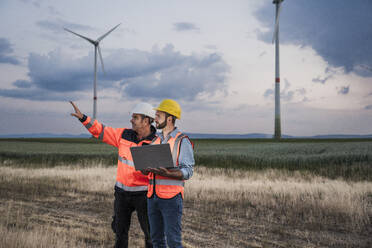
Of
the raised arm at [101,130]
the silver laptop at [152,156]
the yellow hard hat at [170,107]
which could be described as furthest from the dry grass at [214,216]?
the yellow hard hat at [170,107]

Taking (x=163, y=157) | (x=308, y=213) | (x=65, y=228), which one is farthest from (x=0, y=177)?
(x=163, y=157)

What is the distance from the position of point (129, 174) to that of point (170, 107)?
50.4 inches

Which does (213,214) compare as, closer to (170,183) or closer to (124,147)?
(124,147)

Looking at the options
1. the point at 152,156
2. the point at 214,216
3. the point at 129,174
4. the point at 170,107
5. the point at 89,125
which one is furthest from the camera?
the point at 214,216

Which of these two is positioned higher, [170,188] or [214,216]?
[170,188]

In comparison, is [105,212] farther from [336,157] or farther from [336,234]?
[336,157]

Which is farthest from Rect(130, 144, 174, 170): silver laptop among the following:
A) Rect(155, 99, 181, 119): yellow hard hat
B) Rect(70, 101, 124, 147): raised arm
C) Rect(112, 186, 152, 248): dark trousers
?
Rect(70, 101, 124, 147): raised arm

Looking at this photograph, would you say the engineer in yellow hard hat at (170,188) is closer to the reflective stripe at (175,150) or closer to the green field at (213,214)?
the reflective stripe at (175,150)

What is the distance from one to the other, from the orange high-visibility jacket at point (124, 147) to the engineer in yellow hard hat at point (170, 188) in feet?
2.44

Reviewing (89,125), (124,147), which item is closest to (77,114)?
(89,125)

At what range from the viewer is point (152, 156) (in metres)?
3.81

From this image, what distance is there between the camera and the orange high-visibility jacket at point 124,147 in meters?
4.86

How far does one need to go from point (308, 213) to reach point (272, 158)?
559 inches

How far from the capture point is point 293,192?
491 inches
